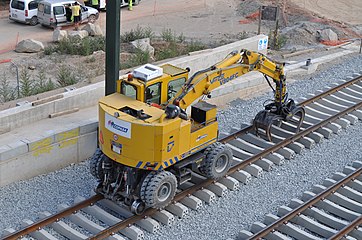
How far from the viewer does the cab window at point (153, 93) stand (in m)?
12.9

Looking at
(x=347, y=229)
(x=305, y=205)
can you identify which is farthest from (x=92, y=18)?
(x=347, y=229)

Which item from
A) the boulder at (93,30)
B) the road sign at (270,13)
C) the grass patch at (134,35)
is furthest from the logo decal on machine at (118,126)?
the boulder at (93,30)

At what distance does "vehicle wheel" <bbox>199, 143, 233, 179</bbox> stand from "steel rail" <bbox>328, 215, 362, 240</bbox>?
9.87ft

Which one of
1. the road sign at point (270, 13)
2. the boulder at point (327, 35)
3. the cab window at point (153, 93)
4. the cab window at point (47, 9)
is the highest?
the cab window at point (153, 93)

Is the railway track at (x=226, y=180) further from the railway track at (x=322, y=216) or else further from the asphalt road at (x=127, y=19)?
the asphalt road at (x=127, y=19)

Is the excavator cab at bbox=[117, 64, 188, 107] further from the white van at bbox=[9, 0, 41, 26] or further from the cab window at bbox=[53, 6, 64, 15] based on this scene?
the white van at bbox=[9, 0, 41, 26]

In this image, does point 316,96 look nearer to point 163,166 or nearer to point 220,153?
point 220,153

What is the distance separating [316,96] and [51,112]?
7829 millimetres

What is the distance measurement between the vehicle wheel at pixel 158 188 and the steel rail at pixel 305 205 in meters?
1.93

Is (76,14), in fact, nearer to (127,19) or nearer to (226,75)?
(127,19)

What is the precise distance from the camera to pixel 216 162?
13.8 meters

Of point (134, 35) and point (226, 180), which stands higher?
point (226, 180)

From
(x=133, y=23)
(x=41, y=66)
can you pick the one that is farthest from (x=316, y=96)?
(x=133, y=23)

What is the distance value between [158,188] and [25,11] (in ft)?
68.4
